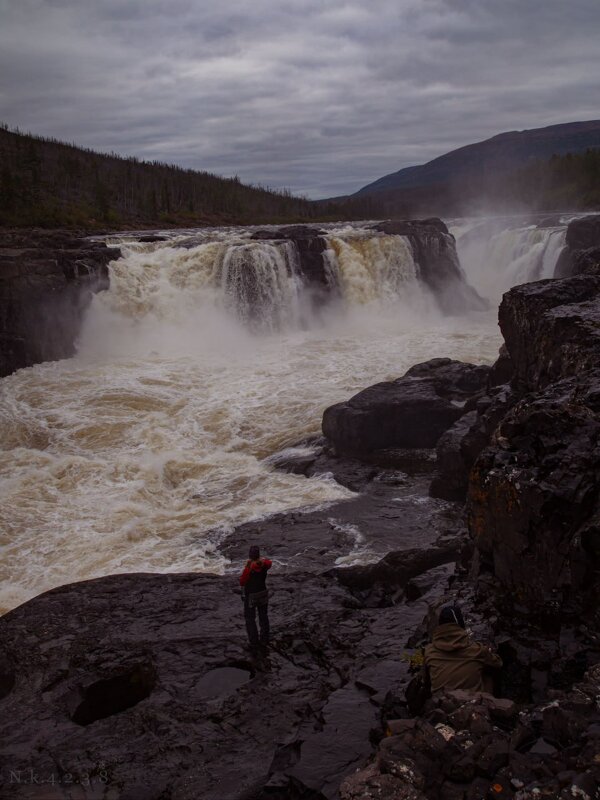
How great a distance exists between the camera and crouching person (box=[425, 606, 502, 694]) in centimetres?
525

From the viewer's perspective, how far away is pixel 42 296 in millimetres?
23656

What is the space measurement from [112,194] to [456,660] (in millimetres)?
69208

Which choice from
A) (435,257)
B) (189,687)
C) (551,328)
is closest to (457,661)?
(189,687)

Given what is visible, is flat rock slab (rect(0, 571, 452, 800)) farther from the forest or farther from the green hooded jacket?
the forest

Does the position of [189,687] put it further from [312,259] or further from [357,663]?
[312,259]

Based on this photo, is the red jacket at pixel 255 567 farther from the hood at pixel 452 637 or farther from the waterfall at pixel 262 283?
the waterfall at pixel 262 283

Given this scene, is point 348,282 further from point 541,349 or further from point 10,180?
point 10,180

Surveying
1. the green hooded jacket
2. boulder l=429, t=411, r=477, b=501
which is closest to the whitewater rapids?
boulder l=429, t=411, r=477, b=501

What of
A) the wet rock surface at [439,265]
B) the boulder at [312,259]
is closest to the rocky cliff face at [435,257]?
the wet rock surface at [439,265]

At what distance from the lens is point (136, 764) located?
5.68m

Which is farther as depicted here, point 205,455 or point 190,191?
point 190,191

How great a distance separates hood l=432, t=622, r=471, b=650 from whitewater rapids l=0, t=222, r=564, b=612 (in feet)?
18.3

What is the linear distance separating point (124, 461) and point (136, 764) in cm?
989

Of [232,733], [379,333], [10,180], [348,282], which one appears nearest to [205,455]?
[232,733]
